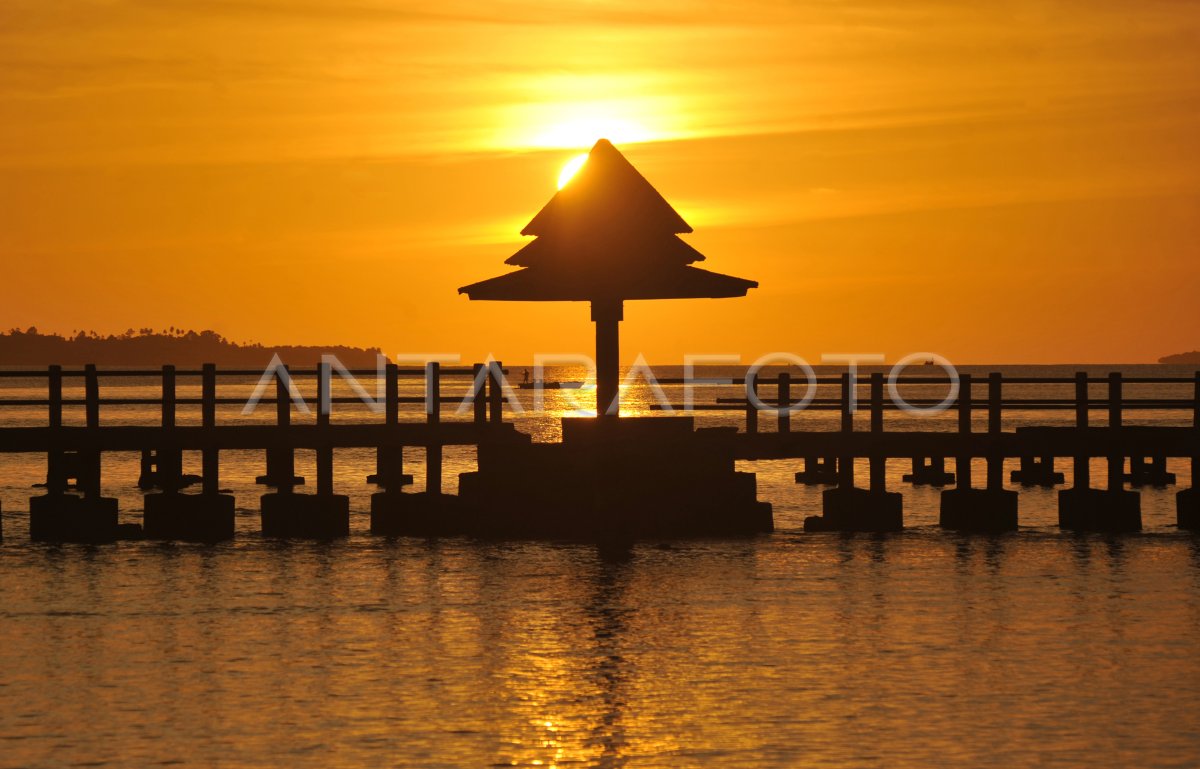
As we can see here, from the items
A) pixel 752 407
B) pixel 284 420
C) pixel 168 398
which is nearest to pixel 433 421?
pixel 284 420

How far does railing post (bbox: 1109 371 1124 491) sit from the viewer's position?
27.3 metres

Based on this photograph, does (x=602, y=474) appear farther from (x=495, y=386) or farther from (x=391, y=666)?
(x=391, y=666)

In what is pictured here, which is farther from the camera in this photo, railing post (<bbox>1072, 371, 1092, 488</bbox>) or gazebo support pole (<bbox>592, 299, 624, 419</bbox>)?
railing post (<bbox>1072, 371, 1092, 488</bbox>)

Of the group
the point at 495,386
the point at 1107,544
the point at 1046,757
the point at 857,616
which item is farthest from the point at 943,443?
the point at 1046,757

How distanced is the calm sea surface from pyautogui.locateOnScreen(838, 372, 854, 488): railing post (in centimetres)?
224

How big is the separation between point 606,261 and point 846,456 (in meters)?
4.80

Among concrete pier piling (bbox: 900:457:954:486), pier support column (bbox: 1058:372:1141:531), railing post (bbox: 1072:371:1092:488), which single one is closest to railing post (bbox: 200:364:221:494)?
pier support column (bbox: 1058:372:1141:531)

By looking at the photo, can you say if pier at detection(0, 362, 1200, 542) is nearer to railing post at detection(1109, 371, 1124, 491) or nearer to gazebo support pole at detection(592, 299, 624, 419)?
railing post at detection(1109, 371, 1124, 491)

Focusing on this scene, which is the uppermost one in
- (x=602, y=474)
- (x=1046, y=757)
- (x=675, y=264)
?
(x=675, y=264)

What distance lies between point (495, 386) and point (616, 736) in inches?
644

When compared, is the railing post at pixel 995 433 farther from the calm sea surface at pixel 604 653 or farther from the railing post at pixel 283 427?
the railing post at pixel 283 427

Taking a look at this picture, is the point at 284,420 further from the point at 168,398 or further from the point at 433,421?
the point at 433,421

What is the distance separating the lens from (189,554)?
24.9 metres

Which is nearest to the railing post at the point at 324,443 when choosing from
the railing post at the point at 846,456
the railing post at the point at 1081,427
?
the railing post at the point at 846,456
